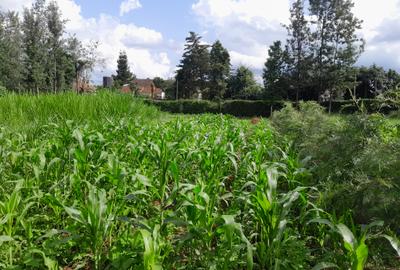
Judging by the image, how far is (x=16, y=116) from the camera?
A: 26.1ft

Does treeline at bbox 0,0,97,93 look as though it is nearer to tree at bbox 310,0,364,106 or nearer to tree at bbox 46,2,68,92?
tree at bbox 46,2,68,92

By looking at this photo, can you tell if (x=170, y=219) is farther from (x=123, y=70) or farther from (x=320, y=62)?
(x=123, y=70)

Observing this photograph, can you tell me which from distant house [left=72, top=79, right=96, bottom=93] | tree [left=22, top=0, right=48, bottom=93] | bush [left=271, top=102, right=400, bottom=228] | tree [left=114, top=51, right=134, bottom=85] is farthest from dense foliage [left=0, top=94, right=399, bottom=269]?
tree [left=114, top=51, right=134, bottom=85]

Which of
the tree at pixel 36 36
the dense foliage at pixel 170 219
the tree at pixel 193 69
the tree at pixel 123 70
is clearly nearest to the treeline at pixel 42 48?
the tree at pixel 36 36

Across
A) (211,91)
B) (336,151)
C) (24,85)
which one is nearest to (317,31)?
(211,91)

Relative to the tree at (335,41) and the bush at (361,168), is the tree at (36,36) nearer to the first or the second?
the tree at (335,41)

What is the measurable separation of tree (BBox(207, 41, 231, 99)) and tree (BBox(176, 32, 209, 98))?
896mm

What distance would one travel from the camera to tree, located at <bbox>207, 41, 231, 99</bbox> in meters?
47.1

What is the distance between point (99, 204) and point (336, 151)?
7.84 ft

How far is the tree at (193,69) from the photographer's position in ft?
158

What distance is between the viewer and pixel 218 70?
47.8m

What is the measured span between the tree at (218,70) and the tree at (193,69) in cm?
90

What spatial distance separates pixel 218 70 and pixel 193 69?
9.88ft

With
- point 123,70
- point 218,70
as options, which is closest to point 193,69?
point 218,70
